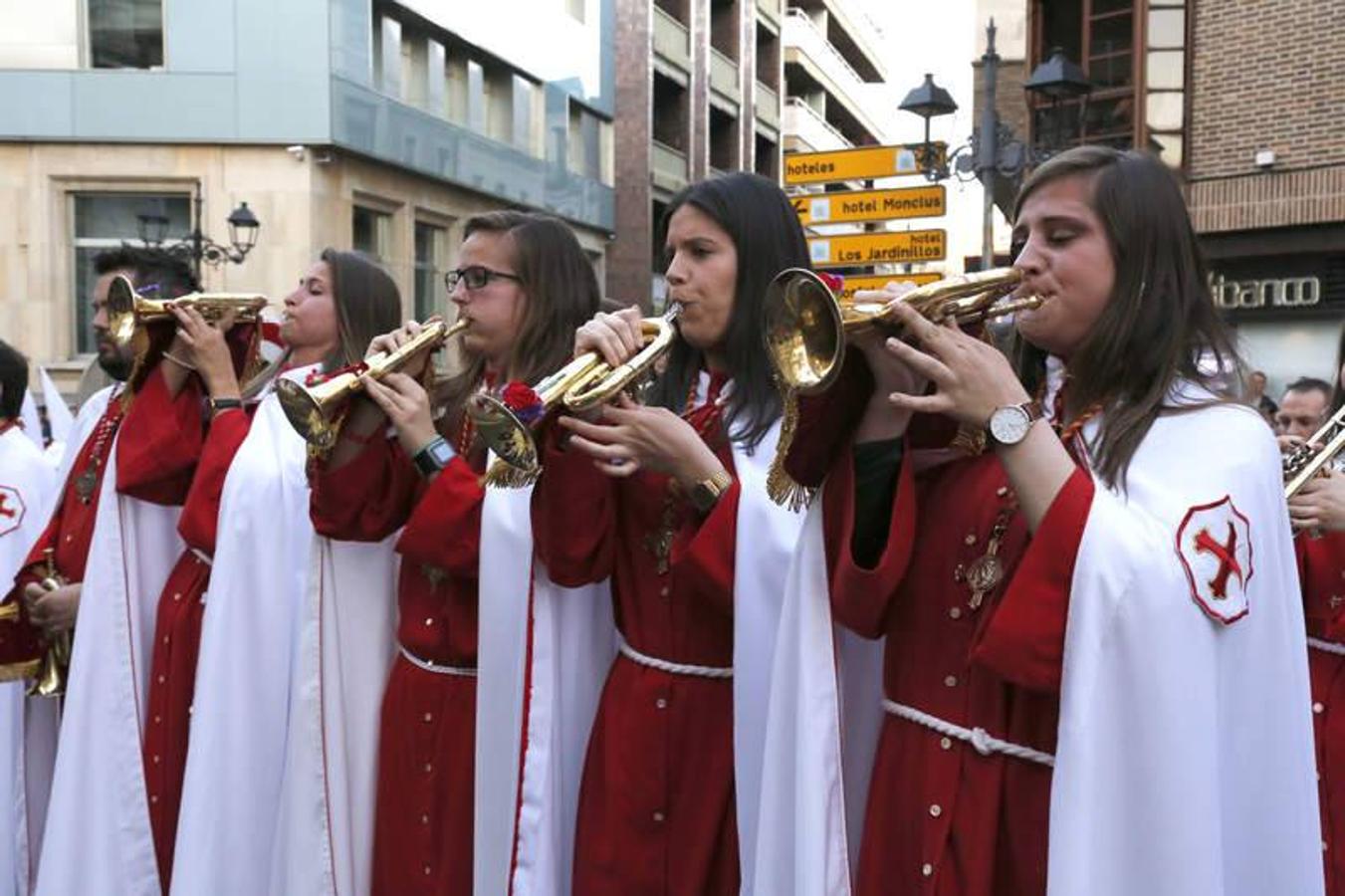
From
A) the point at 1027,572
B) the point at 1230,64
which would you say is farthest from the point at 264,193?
the point at 1027,572

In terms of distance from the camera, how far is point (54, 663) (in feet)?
15.5

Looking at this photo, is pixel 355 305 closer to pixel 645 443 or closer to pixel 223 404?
pixel 223 404

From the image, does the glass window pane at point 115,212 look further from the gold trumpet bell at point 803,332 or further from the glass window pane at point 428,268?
the gold trumpet bell at point 803,332

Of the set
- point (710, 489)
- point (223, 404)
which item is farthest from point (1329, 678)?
point (223, 404)

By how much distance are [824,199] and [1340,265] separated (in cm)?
607

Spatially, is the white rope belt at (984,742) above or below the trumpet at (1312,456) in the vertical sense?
below

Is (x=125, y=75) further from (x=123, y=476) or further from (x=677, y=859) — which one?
(x=677, y=859)

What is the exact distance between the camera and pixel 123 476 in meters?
4.30

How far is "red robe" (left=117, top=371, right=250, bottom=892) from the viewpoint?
14.0ft

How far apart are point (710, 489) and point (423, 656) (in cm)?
116

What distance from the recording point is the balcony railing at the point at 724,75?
37.2 metres

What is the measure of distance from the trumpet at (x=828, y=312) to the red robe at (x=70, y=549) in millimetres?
3019

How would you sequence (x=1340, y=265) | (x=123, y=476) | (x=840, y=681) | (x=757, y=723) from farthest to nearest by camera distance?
(x=1340, y=265) → (x=123, y=476) → (x=757, y=723) → (x=840, y=681)

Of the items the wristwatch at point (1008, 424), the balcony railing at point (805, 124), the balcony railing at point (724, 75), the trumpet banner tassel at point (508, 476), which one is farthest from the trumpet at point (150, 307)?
the balcony railing at point (805, 124)
